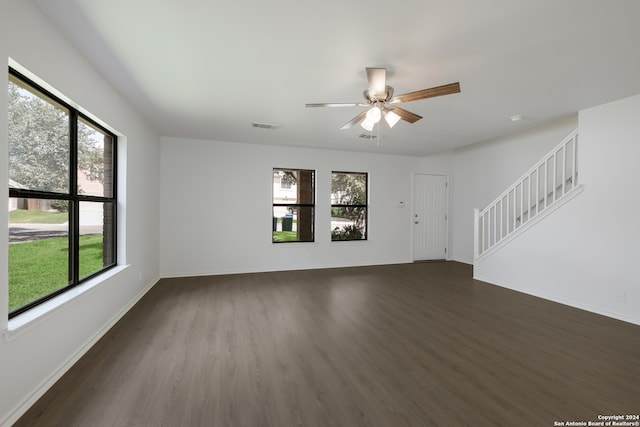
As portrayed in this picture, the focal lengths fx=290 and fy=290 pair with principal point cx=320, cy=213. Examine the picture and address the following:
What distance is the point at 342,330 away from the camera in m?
3.06

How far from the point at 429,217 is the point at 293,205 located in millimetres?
3431

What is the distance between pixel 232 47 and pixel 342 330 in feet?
9.31

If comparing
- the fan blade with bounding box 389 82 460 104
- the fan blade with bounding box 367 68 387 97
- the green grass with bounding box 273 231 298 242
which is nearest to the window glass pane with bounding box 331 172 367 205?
the green grass with bounding box 273 231 298 242

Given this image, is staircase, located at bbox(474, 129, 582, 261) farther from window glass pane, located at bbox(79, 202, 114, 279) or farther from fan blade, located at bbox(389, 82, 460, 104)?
window glass pane, located at bbox(79, 202, 114, 279)

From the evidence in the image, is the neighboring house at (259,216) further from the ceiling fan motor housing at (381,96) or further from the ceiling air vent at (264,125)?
the ceiling fan motor housing at (381,96)

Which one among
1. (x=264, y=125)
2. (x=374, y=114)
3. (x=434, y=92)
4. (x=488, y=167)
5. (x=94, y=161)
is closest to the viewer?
(x=434, y=92)

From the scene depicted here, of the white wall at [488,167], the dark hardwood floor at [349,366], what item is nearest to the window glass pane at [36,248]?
the dark hardwood floor at [349,366]

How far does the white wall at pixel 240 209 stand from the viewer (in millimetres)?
5285

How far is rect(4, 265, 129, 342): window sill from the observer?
170cm

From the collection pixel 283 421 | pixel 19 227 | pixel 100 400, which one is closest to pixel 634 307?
pixel 283 421

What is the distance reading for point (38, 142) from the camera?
2090 millimetres

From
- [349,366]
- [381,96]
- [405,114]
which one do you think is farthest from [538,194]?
[349,366]

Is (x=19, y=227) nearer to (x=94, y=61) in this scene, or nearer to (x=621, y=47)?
(x=94, y=61)

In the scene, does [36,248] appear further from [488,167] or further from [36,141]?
[488,167]
